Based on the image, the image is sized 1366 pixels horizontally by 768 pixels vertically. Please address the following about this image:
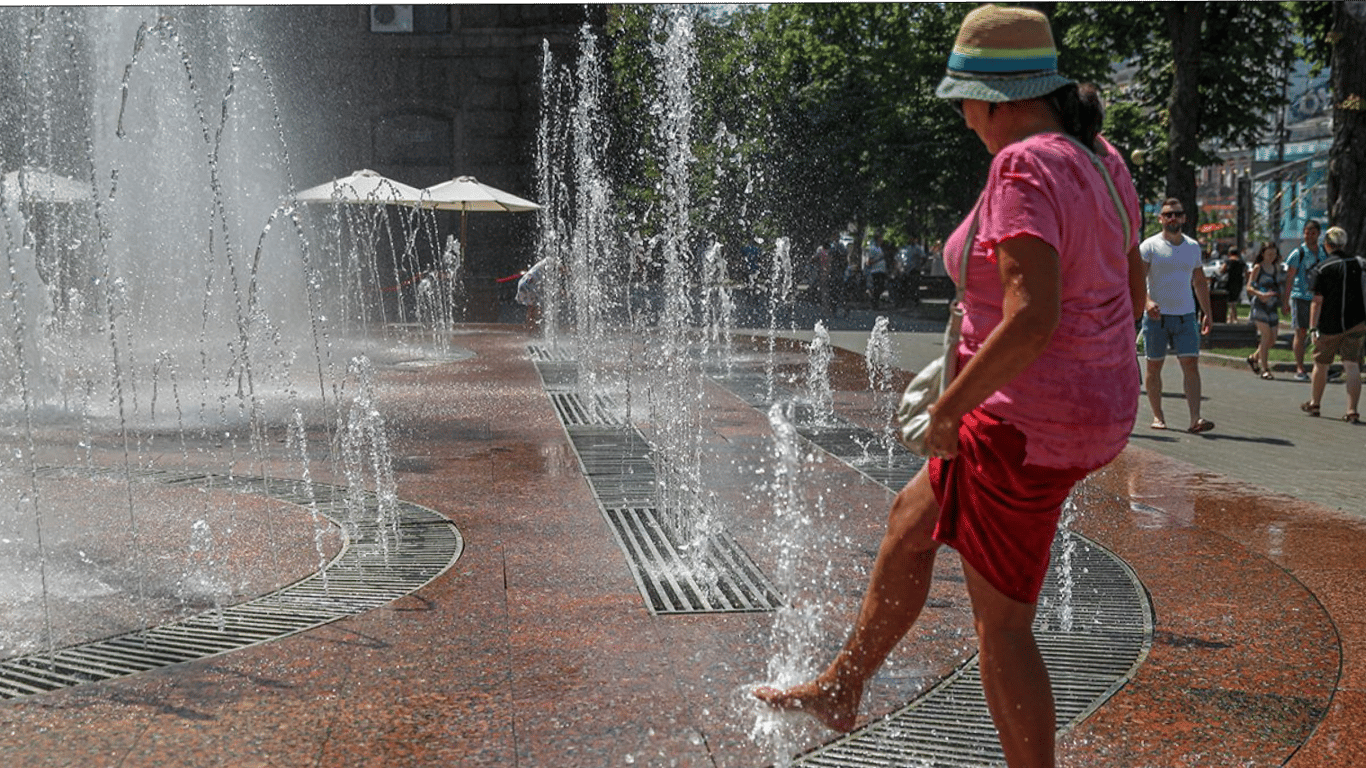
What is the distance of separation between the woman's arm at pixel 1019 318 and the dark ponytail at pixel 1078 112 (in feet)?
1.34

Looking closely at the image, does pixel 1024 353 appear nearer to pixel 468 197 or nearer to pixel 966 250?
pixel 966 250

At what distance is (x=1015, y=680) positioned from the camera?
296 centimetres

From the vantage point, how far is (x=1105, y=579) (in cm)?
556

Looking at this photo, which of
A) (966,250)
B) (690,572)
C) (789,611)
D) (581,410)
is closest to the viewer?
(966,250)

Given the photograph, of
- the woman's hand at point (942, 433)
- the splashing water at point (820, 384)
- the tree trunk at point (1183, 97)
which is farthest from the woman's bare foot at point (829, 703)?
the tree trunk at point (1183, 97)

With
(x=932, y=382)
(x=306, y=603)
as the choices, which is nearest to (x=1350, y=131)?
(x=306, y=603)

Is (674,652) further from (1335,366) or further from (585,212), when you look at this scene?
(585,212)

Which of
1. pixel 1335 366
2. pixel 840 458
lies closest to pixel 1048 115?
pixel 840 458

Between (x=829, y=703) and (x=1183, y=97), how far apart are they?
21038 mm

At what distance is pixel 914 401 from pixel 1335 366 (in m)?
15.5

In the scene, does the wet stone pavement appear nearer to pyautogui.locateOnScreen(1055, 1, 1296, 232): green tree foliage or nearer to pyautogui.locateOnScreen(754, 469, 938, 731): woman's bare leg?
pyautogui.locateOnScreen(754, 469, 938, 731): woman's bare leg

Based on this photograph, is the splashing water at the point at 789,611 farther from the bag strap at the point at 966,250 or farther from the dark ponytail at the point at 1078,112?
the dark ponytail at the point at 1078,112

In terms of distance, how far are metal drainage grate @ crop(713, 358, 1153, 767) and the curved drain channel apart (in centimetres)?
199

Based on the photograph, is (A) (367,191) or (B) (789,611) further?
(A) (367,191)
